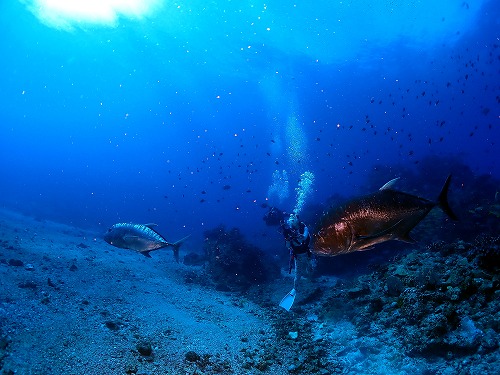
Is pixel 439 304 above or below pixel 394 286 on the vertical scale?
below

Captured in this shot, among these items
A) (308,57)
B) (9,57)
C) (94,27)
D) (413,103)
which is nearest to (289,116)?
(413,103)

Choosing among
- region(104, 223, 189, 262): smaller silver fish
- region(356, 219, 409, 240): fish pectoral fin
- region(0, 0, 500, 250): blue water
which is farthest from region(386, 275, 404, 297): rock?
region(0, 0, 500, 250): blue water

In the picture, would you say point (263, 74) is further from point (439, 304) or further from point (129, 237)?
point (439, 304)

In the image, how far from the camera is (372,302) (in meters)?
5.65

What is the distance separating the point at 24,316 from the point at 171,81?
2065 inches

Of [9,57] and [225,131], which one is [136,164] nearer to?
[225,131]

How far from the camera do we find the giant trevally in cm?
238

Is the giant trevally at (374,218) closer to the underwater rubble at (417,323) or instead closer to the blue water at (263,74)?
the underwater rubble at (417,323)

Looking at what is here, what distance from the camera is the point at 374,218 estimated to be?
244 cm

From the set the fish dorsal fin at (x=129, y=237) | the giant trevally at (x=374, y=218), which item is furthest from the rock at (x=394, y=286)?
the fish dorsal fin at (x=129, y=237)

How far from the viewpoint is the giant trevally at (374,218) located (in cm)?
238

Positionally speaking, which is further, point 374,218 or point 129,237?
point 129,237

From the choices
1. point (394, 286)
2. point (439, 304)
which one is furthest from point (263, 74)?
point (439, 304)

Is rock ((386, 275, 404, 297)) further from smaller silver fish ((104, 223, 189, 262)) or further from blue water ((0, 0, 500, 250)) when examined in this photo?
blue water ((0, 0, 500, 250))
